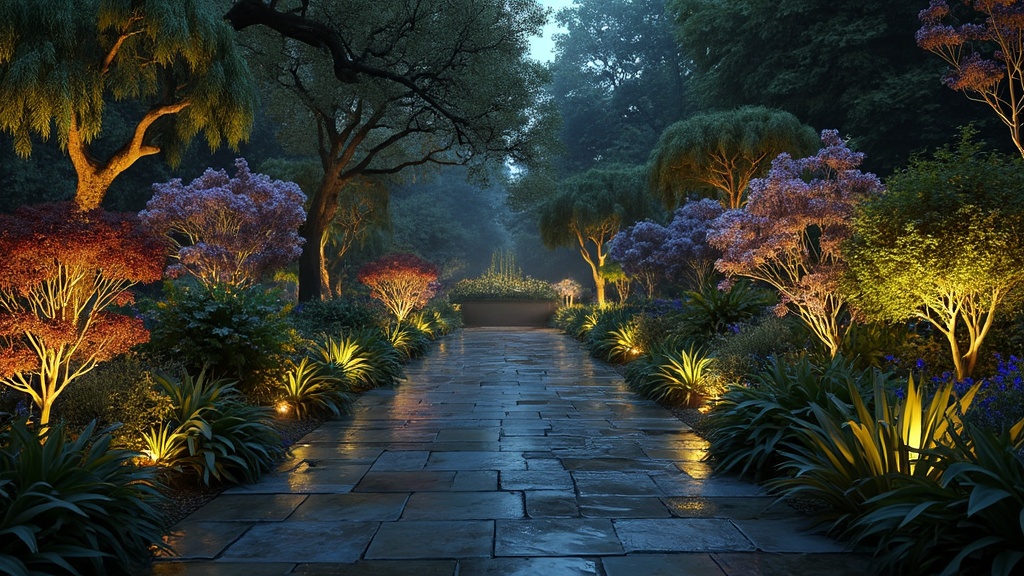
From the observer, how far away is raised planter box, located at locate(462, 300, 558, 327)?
30719mm

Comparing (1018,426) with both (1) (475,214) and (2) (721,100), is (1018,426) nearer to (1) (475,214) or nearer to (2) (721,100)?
(2) (721,100)

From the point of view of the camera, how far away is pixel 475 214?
193ft

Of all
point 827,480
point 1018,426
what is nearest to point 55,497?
point 827,480

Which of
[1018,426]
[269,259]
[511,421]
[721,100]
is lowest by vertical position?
[511,421]

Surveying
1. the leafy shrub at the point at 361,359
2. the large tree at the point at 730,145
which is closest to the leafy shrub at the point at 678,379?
the leafy shrub at the point at 361,359

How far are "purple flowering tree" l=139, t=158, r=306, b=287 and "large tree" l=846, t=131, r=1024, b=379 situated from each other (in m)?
11.3

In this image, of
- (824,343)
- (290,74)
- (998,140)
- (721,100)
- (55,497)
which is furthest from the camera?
(721,100)

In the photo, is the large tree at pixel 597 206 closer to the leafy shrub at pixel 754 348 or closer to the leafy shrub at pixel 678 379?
the leafy shrub at pixel 678 379

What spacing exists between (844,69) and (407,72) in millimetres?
14733

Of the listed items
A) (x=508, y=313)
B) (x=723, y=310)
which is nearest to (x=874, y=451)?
(x=723, y=310)

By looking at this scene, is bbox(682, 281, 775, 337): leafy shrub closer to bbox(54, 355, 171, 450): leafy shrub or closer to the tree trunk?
bbox(54, 355, 171, 450): leafy shrub

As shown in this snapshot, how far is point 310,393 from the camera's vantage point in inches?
320

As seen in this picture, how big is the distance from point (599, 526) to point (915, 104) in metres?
21.2

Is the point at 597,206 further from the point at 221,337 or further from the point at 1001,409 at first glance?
the point at 1001,409
